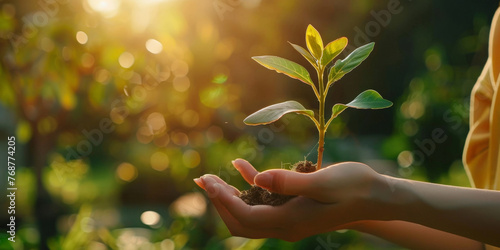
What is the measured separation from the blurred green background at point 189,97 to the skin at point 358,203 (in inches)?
29.4

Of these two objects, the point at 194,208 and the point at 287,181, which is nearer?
the point at 287,181

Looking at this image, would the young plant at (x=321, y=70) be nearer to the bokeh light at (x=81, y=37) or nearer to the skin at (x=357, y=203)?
the skin at (x=357, y=203)

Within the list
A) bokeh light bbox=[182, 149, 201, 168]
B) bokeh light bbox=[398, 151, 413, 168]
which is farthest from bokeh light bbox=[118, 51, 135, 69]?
bokeh light bbox=[398, 151, 413, 168]

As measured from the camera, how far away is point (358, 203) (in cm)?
69

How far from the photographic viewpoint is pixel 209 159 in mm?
1689

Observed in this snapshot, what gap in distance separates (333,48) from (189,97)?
2.79 feet

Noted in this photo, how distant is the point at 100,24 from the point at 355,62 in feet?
2.57

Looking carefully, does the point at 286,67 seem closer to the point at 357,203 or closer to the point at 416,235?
the point at 357,203

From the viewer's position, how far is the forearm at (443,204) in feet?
2.27

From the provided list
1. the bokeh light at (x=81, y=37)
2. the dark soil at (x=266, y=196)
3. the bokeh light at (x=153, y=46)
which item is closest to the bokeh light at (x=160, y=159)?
the bokeh light at (x=153, y=46)

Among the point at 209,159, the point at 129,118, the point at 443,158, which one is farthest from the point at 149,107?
the point at 443,158

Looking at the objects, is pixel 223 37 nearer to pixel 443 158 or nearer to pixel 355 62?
pixel 355 62

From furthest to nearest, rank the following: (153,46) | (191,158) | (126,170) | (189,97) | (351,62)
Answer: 1. (126,170)
2. (191,158)
3. (189,97)
4. (153,46)
5. (351,62)

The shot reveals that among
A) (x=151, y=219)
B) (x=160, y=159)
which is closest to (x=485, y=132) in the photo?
(x=160, y=159)
